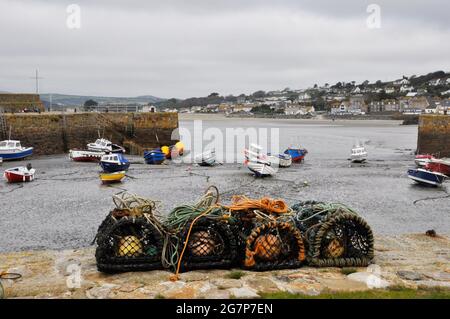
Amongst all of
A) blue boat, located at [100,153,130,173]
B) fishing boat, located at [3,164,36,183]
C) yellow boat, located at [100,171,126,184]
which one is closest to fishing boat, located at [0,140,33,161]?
fishing boat, located at [3,164,36,183]

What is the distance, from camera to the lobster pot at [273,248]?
710 cm

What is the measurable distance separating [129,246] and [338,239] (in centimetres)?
339

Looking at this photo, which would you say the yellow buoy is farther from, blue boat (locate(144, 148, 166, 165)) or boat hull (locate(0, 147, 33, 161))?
boat hull (locate(0, 147, 33, 161))

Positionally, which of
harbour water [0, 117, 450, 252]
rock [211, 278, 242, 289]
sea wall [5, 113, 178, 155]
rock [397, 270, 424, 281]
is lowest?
harbour water [0, 117, 450, 252]

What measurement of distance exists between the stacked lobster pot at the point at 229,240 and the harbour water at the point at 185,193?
5934 mm

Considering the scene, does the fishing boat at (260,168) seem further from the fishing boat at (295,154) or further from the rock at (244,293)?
the rock at (244,293)

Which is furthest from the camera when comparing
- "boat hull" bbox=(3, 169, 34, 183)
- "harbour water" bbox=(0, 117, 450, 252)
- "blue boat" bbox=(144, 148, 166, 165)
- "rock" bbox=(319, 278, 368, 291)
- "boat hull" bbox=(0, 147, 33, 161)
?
"blue boat" bbox=(144, 148, 166, 165)

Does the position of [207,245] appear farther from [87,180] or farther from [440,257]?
[87,180]

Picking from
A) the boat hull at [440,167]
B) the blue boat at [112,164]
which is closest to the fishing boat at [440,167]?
the boat hull at [440,167]

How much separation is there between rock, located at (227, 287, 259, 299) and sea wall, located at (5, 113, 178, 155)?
124 feet

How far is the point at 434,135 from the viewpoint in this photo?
4412cm

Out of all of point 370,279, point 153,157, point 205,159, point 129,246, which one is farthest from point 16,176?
point 370,279

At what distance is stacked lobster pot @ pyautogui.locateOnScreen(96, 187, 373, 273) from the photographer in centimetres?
702
